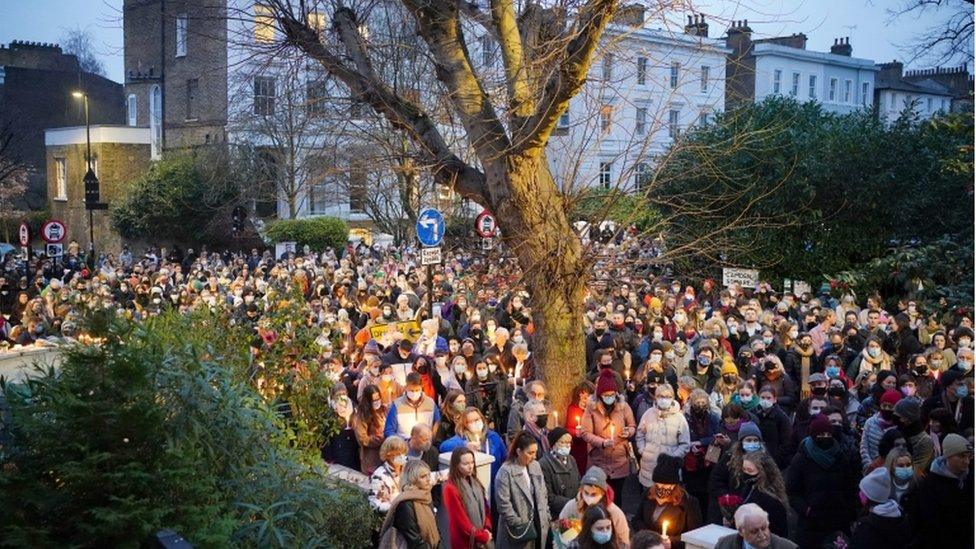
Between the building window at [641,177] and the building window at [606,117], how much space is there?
1.50 feet

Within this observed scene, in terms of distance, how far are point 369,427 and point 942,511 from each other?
207 inches

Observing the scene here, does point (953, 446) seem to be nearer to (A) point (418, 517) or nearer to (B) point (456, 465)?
(B) point (456, 465)

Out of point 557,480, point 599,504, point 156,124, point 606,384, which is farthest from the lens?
point 156,124

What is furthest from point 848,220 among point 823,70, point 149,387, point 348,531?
point 823,70

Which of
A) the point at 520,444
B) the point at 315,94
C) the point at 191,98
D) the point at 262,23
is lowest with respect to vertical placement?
the point at 520,444

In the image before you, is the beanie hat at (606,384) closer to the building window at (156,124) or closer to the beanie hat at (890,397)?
the beanie hat at (890,397)

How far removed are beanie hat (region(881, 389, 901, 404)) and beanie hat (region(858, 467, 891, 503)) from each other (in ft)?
7.58

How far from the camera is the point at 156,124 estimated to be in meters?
51.2

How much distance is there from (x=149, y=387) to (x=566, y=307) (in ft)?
19.4

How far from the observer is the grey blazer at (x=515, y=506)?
27.4 feet

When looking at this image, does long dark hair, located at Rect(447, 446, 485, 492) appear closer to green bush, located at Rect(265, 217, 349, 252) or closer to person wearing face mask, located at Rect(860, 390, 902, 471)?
person wearing face mask, located at Rect(860, 390, 902, 471)

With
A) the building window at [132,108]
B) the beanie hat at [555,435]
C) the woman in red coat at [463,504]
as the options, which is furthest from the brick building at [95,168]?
the woman in red coat at [463,504]

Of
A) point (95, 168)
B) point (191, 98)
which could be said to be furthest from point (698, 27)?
point (95, 168)

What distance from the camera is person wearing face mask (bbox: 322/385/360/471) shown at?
11312mm
